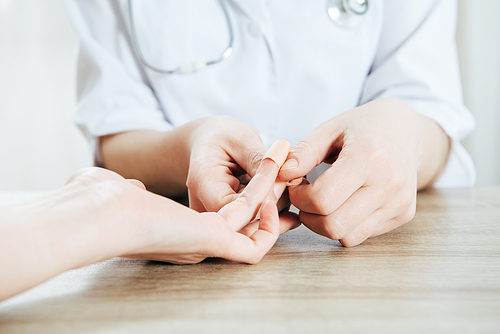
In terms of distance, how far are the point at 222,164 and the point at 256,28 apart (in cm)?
35

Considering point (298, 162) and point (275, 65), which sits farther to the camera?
point (275, 65)

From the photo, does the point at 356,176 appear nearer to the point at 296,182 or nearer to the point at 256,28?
the point at 296,182

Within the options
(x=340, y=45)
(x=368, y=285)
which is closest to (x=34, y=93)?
(x=340, y=45)

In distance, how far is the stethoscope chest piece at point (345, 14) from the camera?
0.67m

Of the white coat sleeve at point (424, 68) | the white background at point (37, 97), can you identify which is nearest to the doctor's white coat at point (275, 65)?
the white coat sleeve at point (424, 68)

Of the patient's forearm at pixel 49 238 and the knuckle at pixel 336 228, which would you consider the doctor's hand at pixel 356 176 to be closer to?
the knuckle at pixel 336 228

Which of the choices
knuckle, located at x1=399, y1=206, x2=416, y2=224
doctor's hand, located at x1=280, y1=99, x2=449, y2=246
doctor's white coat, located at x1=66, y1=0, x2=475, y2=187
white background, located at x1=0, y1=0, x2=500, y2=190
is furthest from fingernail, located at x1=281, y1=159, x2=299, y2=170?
white background, located at x1=0, y1=0, x2=500, y2=190

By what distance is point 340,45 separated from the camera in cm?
69

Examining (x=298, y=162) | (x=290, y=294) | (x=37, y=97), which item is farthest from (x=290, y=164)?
(x=37, y=97)

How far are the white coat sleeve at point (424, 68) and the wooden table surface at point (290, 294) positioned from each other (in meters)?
0.37

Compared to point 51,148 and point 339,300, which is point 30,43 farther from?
point 339,300

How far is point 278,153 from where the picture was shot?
0.38m

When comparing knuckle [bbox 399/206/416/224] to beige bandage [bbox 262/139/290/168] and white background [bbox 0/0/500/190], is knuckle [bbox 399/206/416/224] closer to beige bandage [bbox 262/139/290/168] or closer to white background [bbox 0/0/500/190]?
beige bandage [bbox 262/139/290/168]

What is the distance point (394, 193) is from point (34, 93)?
1980 millimetres
